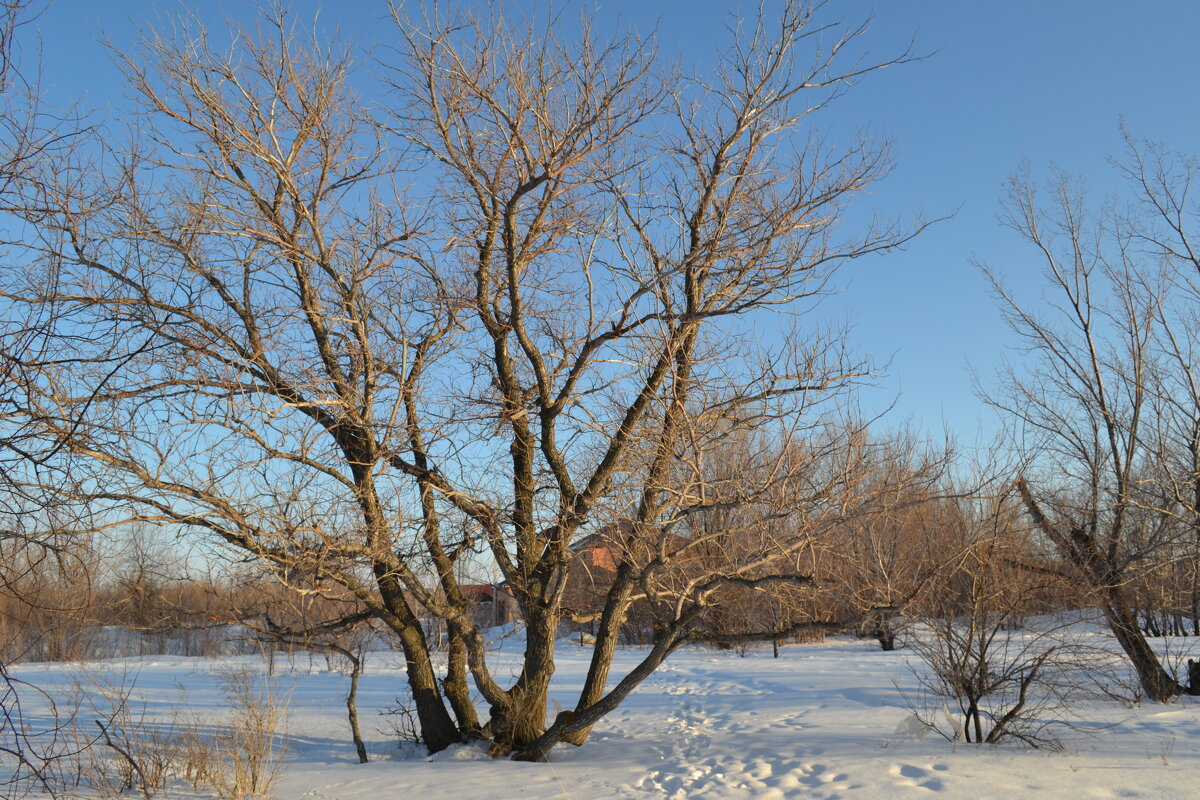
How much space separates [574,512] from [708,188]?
3.74 m

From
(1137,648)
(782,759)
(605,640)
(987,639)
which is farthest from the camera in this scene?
(1137,648)

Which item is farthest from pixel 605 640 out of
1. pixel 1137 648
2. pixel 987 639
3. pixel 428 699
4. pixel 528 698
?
pixel 1137 648

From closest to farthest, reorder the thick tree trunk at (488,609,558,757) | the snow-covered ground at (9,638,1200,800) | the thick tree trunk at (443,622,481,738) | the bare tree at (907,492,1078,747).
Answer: the snow-covered ground at (9,638,1200,800)
the bare tree at (907,492,1078,747)
the thick tree trunk at (488,609,558,757)
the thick tree trunk at (443,622,481,738)

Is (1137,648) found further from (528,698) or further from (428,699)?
(428,699)

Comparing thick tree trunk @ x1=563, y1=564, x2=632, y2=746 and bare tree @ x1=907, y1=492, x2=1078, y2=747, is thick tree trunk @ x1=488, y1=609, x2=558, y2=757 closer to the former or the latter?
thick tree trunk @ x1=563, y1=564, x2=632, y2=746

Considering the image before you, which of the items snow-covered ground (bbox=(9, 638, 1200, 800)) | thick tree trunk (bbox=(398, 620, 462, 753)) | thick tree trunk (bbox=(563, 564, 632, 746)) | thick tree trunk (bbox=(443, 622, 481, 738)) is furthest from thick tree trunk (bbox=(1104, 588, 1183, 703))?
thick tree trunk (bbox=(398, 620, 462, 753))

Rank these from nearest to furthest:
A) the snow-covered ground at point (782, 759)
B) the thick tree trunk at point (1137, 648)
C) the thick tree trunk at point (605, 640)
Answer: the snow-covered ground at point (782, 759) → the thick tree trunk at point (605, 640) → the thick tree trunk at point (1137, 648)

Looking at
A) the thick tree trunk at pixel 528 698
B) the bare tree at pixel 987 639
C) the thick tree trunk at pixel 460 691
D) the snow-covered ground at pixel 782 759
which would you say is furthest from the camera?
the thick tree trunk at pixel 460 691

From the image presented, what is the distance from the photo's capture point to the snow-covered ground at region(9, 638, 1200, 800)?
7.27m

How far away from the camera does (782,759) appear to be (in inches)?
338

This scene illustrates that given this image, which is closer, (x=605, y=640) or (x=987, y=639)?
(x=987, y=639)

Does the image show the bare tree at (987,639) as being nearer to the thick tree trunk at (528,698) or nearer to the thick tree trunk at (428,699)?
the thick tree trunk at (528,698)

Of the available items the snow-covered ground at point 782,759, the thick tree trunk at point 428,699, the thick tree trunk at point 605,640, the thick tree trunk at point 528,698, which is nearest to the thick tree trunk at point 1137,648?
the snow-covered ground at point 782,759

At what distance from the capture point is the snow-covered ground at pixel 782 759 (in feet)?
23.8
